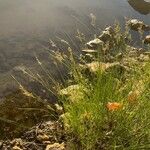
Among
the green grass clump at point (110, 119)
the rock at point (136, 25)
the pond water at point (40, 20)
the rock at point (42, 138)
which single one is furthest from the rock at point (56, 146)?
the rock at point (136, 25)

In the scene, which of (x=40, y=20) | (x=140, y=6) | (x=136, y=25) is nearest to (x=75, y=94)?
(x=40, y=20)

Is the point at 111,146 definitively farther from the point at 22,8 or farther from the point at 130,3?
the point at 130,3

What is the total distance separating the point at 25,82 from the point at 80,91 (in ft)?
8.65

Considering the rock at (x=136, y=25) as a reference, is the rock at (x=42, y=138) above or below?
above

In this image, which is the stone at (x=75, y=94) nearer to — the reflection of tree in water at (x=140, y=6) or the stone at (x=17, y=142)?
the stone at (x=17, y=142)

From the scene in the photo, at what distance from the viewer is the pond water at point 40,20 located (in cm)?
733

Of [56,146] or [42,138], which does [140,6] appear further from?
[56,146]

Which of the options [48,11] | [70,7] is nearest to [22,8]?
[48,11]

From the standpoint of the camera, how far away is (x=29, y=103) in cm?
550

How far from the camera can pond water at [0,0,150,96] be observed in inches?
289

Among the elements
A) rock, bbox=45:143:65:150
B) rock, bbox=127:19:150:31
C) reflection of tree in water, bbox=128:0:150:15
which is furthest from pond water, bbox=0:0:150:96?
rock, bbox=45:143:65:150

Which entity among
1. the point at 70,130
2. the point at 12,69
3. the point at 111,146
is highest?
the point at 111,146

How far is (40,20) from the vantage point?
29.6 feet

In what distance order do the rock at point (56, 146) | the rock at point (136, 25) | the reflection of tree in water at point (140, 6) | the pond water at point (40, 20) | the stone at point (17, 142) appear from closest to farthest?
the rock at point (56, 146)
the stone at point (17, 142)
the pond water at point (40, 20)
the rock at point (136, 25)
the reflection of tree in water at point (140, 6)
